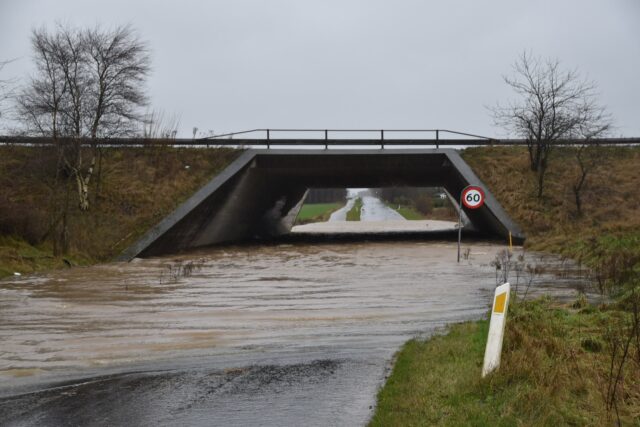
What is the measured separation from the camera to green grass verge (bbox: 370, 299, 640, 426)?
16.5 ft

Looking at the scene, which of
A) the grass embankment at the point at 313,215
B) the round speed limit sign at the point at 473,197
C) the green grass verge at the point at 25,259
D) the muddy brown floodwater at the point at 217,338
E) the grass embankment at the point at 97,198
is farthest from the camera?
the grass embankment at the point at 313,215

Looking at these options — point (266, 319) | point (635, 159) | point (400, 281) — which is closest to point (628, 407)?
point (266, 319)

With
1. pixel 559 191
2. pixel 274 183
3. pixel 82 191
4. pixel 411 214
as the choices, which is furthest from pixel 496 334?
pixel 411 214

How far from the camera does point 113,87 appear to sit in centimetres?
2833

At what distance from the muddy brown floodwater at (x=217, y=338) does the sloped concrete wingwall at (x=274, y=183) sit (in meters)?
6.99

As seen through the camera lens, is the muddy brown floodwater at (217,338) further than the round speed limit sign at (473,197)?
No

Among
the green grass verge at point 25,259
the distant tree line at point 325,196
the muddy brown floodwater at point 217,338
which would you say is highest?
the distant tree line at point 325,196

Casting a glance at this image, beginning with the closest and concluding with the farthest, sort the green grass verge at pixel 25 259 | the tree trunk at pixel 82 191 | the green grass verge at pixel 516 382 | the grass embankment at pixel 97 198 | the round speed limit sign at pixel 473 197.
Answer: the green grass verge at pixel 516 382, the green grass verge at pixel 25 259, the grass embankment at pixel 97 198, the round speed limit sign at pixel 473 197, the tree trunk at pixel 82 191

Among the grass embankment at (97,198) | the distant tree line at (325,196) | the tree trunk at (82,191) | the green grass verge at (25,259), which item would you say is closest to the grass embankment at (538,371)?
the green grass verge at (25,259)

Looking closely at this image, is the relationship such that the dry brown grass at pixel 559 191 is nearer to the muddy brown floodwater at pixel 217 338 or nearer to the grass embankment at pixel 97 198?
the muddy brown floodwater at pixel 217 338

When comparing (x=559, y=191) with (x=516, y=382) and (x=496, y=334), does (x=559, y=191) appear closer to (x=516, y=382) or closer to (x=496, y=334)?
(x=496, y=334)

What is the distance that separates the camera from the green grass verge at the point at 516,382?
5.03m

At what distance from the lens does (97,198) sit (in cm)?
2834

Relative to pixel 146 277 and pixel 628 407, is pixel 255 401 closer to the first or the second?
pixel 628 407
